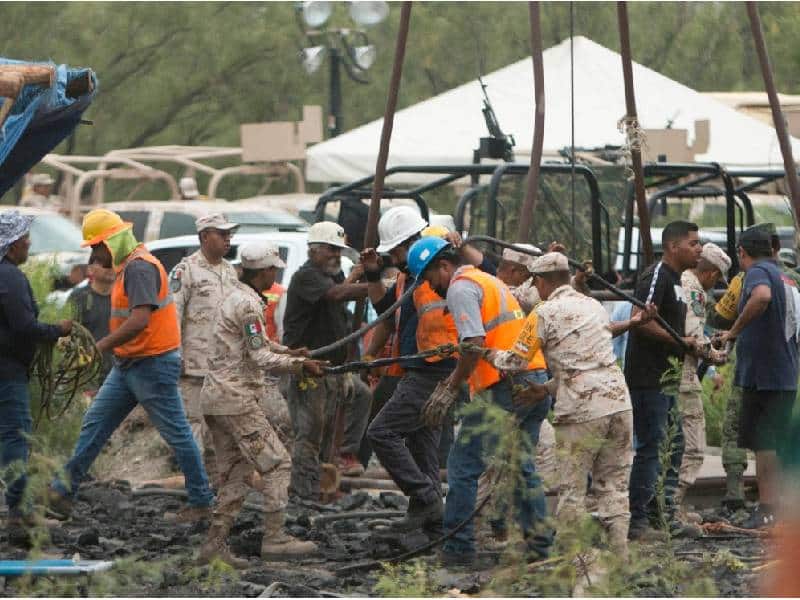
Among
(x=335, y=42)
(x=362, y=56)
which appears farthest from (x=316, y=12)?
(x=362, y=56)

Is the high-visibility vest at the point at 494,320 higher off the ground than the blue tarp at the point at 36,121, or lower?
lower

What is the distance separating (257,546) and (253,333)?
1426mm

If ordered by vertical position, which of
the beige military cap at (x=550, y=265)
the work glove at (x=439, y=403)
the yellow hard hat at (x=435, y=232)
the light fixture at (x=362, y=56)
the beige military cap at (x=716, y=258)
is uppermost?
the light fixture at (x=362, y=56)

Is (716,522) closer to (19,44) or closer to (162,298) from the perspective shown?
(162,298)

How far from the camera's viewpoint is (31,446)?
10391mm

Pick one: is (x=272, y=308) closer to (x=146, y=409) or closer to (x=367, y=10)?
(x=146, y=409)

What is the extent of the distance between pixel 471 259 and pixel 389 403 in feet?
3.24

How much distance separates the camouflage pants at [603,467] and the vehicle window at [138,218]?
13252 millimetres

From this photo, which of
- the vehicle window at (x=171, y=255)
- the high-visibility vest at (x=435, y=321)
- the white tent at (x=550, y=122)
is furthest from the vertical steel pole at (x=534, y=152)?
the white tent at (x=550, y=122)

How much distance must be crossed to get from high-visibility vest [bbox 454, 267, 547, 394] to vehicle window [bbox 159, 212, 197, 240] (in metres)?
12.0

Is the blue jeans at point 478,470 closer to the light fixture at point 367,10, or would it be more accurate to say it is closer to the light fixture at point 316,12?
the light fixture at point 367,10

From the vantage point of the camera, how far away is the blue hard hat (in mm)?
9523

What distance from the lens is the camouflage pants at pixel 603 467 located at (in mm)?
8562

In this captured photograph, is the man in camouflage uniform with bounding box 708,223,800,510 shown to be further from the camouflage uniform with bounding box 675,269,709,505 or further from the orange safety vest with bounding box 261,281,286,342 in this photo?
the orange safety vest with bounding box 261,281,286,342
